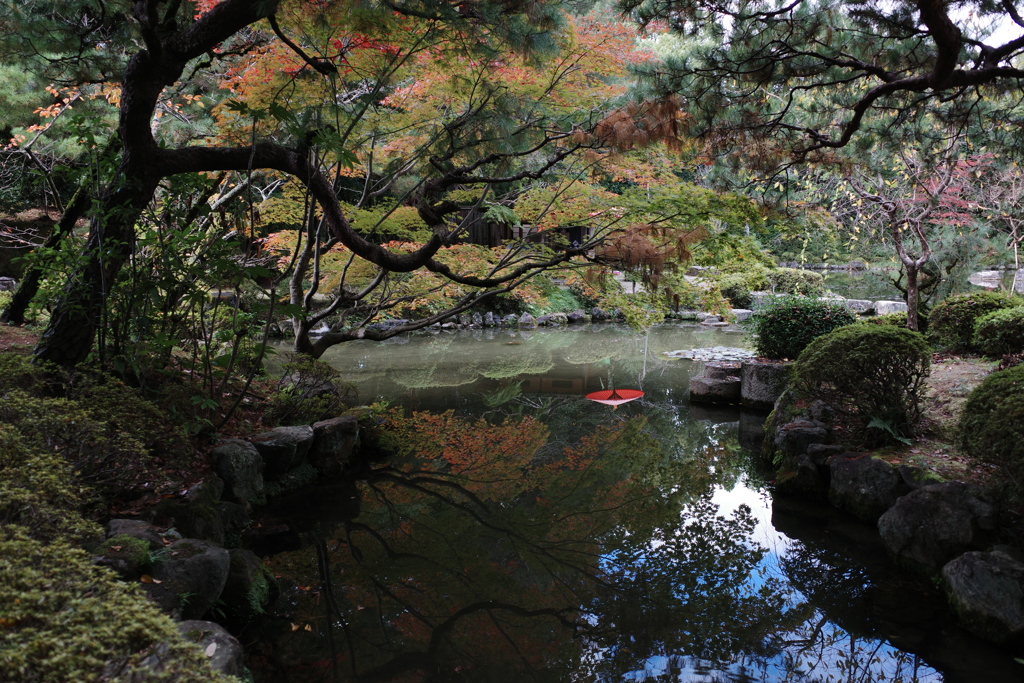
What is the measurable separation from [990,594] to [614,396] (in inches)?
219

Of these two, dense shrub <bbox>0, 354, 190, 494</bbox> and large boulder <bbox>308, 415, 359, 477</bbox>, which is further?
large boulder <bbox>308, 415, 359, 477</bbox>

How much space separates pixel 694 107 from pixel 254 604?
468 centimetres

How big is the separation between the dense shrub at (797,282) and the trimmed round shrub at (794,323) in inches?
383

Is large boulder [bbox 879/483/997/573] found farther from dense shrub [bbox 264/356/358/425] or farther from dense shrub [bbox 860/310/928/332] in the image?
dense shrub [bbox 860/310/928/332]

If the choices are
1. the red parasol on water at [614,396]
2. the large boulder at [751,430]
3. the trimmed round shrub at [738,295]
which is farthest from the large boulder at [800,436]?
the trimmed round shrub at [738,295]

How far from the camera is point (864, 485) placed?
14.2 ft

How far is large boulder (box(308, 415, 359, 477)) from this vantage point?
17.5 ft

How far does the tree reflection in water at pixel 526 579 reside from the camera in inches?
114

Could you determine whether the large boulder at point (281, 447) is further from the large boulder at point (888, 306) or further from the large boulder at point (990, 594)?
the large boulder at point (888, 306)

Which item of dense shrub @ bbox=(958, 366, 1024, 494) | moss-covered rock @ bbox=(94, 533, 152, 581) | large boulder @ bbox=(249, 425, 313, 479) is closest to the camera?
moss-covered rock @ bbox=(94, 533, 152, 581)

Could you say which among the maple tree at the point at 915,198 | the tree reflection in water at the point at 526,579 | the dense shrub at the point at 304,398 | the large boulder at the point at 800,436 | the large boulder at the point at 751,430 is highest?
the maple tree at the point at 915,198

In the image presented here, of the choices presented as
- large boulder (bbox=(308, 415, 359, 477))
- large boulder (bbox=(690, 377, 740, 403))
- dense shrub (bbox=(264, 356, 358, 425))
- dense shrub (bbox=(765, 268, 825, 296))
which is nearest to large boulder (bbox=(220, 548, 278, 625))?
large boulder (bbox=(308, 415, 359, 477))

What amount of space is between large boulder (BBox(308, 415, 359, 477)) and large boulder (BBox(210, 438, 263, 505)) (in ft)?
2.52

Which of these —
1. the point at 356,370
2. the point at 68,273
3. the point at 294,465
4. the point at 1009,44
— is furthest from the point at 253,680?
the point at 356,370
